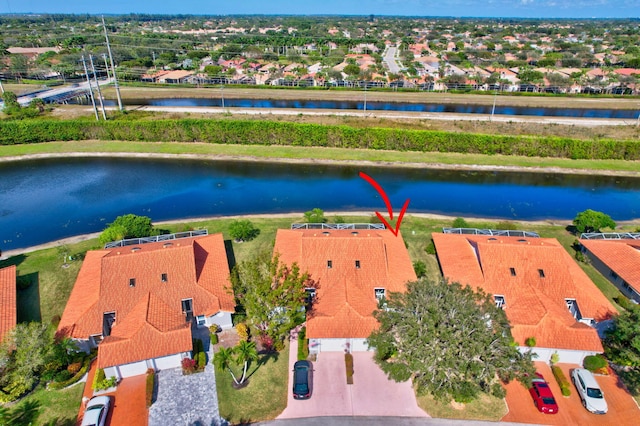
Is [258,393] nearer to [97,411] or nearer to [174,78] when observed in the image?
[97,411]

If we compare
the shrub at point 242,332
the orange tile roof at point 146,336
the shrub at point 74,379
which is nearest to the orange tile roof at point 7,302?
the shrub at point 74,379

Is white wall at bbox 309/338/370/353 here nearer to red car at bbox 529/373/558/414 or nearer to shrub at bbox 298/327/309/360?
shrub at bbox 298/327/309/360

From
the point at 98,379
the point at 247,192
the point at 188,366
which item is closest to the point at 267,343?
the point at 188,366

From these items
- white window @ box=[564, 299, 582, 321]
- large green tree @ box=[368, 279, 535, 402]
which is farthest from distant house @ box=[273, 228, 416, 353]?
white window @ box=[564, 299, 582, 321]

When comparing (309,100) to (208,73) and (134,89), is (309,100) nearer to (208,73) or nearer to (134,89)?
(208,73)

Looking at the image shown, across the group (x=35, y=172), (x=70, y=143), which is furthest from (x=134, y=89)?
(x=35, y=172)

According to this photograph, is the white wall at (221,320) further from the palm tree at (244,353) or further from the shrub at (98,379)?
the shrub at (98,379)
